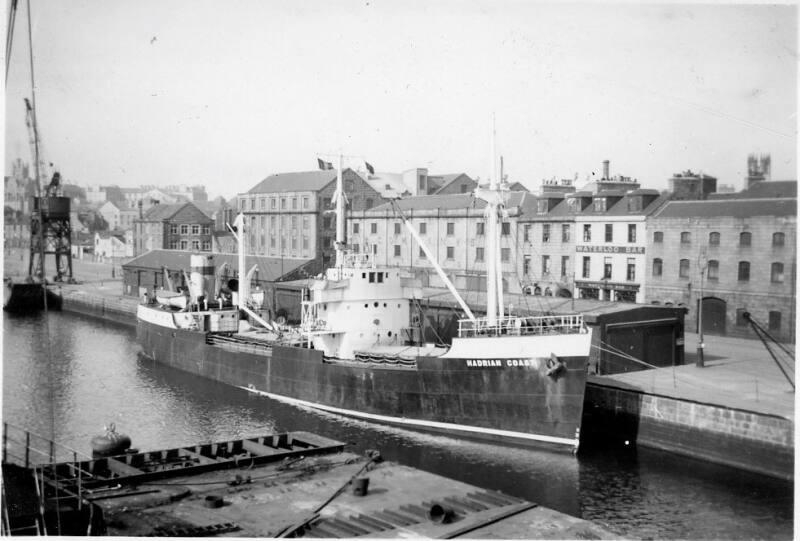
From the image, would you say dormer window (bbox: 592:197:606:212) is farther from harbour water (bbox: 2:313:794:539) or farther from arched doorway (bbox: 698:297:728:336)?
harbour water (bbox: 2:313:794:539)

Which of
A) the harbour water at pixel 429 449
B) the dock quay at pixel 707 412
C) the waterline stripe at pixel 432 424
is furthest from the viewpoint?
the waterline stripe at pixel 432 424

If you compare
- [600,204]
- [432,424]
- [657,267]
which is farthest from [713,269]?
[432,424]

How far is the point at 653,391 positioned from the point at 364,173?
39.7m

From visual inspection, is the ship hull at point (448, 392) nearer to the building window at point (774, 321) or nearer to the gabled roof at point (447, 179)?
the building window at point (774, 321)

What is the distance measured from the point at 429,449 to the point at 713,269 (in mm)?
17310

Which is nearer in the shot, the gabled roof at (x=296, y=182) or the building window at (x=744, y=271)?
the building window at (x=744, y=271)

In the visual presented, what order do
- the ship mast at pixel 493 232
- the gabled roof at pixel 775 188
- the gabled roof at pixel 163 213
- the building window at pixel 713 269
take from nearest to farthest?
the ship mast at pixel 493 232
the gabled roof at pixel 775 188
the building window at pixel 713 269
the gabled roof at pixel 163 213

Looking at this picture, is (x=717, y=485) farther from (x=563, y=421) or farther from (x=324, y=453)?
(x=324, y=453)

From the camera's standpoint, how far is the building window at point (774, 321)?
31614 mm

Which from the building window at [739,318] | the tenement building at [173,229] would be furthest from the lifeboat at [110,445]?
the tenement building at [173,229]

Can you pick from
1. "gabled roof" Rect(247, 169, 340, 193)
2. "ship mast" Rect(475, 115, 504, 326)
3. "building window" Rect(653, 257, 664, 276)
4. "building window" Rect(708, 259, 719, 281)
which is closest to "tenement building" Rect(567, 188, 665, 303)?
"building window" Rect(653, 257, 664, 276)

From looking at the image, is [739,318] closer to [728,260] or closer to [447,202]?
[728,260]

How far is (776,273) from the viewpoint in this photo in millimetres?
31844

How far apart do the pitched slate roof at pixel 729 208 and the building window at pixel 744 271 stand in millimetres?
1908
